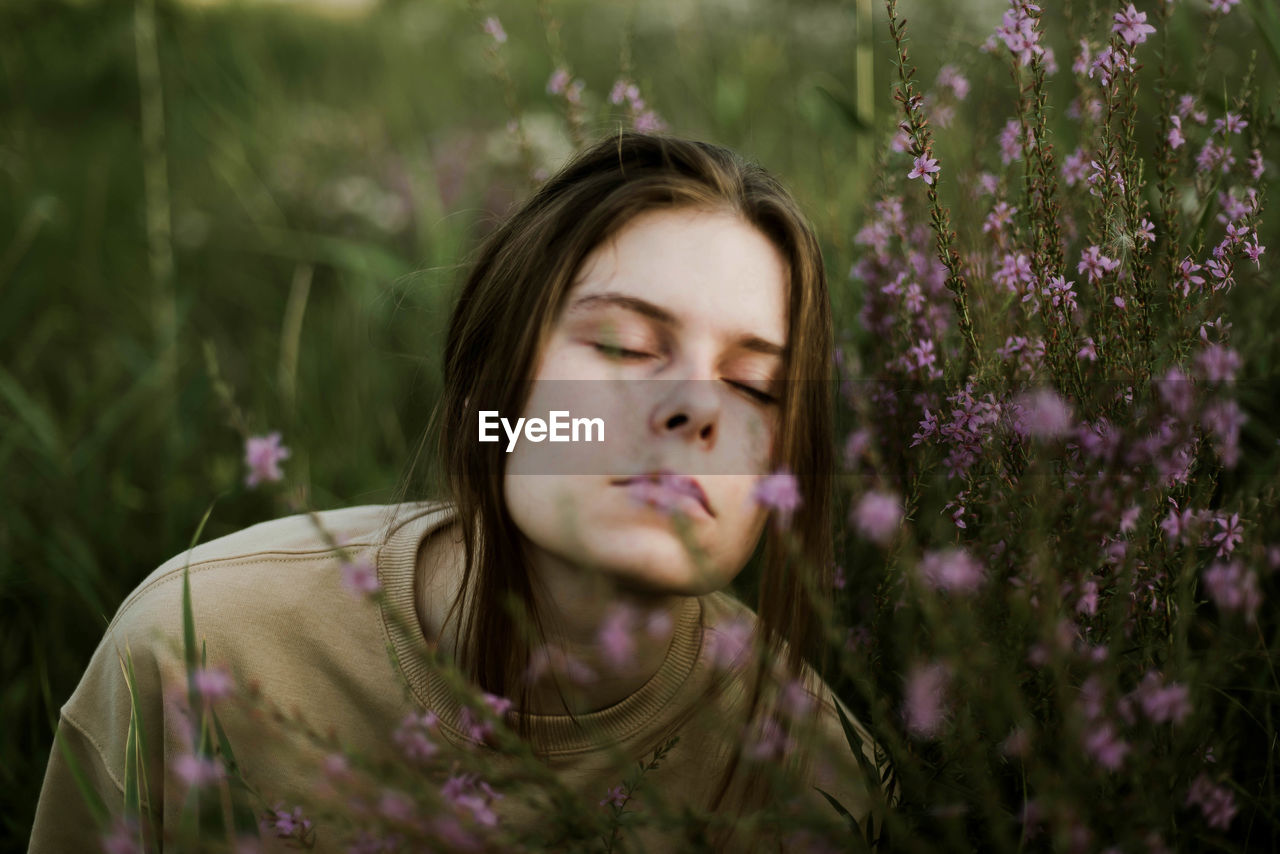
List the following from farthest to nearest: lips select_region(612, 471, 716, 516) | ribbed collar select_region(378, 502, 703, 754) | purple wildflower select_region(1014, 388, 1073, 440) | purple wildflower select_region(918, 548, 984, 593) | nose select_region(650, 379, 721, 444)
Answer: ribbed collar select_region(378, 502, 703, 754) < nose select_region(650, 379, 721, 444) < lips select_region(612, 471, 716, 516) < purple wildflower select_region(1014, 388, 1073, 440) < purple wildflower select_region(918, 548, 984, 593)

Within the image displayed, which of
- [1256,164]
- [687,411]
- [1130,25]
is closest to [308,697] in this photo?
[687,411]

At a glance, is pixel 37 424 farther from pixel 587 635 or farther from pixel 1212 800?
pixel 1212 800

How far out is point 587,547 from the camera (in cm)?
122

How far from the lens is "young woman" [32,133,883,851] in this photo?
128 centimetres

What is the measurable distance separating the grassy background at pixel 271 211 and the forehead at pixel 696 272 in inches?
18.7

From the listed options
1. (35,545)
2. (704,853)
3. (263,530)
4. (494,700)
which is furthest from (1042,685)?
(35,545)

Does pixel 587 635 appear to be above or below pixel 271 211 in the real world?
below

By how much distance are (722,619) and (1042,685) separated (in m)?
0.70

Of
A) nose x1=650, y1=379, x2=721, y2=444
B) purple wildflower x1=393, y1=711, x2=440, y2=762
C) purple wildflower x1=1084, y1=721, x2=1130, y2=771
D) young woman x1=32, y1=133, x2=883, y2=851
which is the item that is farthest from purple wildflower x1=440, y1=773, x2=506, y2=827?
purple wildflower x1=1084, y1=721, x2=1130, y2=771

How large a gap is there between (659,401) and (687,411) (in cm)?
4

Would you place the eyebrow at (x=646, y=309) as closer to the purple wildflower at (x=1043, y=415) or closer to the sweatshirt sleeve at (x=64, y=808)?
the purple wildflower at (x=1043, y=415)

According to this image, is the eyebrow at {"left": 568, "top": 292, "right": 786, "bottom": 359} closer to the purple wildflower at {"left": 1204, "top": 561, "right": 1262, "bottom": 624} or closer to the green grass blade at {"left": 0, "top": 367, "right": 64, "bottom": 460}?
the purple wildflower at {"left": 1204, "top": 561, "right": 1262, "bottom": 624}

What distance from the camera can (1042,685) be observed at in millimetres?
1115

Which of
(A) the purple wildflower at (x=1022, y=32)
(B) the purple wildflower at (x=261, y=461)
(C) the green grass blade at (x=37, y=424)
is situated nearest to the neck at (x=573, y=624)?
(B) the purple wildflower at (x=261, y=461)
